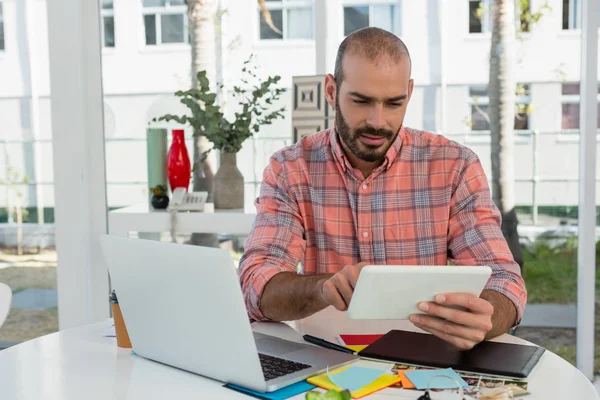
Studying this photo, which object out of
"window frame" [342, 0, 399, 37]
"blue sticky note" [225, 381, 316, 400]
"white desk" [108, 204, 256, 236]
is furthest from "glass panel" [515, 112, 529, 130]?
"blue sticky note" [225, 381, 316, 400]

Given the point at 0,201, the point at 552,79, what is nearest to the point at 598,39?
the point at 552,79

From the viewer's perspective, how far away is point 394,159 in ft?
6.76

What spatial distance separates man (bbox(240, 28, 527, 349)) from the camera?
190 centimetres

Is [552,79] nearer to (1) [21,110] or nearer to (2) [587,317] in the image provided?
(2) [587,317]

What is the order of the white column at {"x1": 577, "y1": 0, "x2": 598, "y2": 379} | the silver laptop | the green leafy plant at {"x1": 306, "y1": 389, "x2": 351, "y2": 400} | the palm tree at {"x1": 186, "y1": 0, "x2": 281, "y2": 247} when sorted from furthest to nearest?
the palm tree at {"x1": 186, "y1": 0, "x2": 281, "y2": 247} < the white column at {"x1": 577, "y1": 0, "x2": 598, "y2": 379} < the silver laptop < the green leafy plant at {"x1": 306, "y1": 389, "x2": 351, "y2": 400}

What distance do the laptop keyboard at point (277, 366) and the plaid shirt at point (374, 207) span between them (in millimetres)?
597

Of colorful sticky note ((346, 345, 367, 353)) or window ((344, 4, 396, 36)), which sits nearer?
colorful sticky note ((346, 345, 367, 353))

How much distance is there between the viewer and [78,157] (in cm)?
346

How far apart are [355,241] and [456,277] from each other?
0.82m

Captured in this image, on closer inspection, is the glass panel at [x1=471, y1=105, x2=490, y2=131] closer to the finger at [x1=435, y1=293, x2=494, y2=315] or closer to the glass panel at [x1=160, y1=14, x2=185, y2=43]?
the glass panel at [x1=160, y1=14, x2=185, y2=43]

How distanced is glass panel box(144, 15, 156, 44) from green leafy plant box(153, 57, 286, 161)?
0.30m

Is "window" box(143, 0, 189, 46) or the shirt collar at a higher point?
"window" box(143, 0, 189, 46)

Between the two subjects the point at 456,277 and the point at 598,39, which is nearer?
the point at 456,277

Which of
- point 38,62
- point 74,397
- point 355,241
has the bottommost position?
point 74,397
